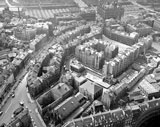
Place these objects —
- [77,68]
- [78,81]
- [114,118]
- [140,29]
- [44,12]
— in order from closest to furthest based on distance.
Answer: [114,118] → [78,81] → [77,68] → [140,29] → [44,12]

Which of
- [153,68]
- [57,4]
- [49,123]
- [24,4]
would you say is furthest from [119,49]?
[24,4]

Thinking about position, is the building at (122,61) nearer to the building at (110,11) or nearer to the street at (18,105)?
the street at (18,105)

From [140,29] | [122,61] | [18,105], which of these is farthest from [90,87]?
[140,29]

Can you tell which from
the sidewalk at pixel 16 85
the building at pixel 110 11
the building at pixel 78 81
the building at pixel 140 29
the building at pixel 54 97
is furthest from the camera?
the building at pixel 110 11

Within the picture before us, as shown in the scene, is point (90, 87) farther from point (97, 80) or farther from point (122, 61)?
point (122, 61)

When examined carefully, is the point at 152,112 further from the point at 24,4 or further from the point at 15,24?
the point at 24,4

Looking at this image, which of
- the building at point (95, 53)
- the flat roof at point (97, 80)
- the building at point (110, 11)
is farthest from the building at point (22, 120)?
the building at point (110, 11)

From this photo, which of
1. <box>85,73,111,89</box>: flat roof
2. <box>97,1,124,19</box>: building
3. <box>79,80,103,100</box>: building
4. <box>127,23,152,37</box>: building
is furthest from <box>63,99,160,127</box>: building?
<box>97,1,124,19</box>: building

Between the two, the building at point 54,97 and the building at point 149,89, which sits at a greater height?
→ the building at point 54,97
